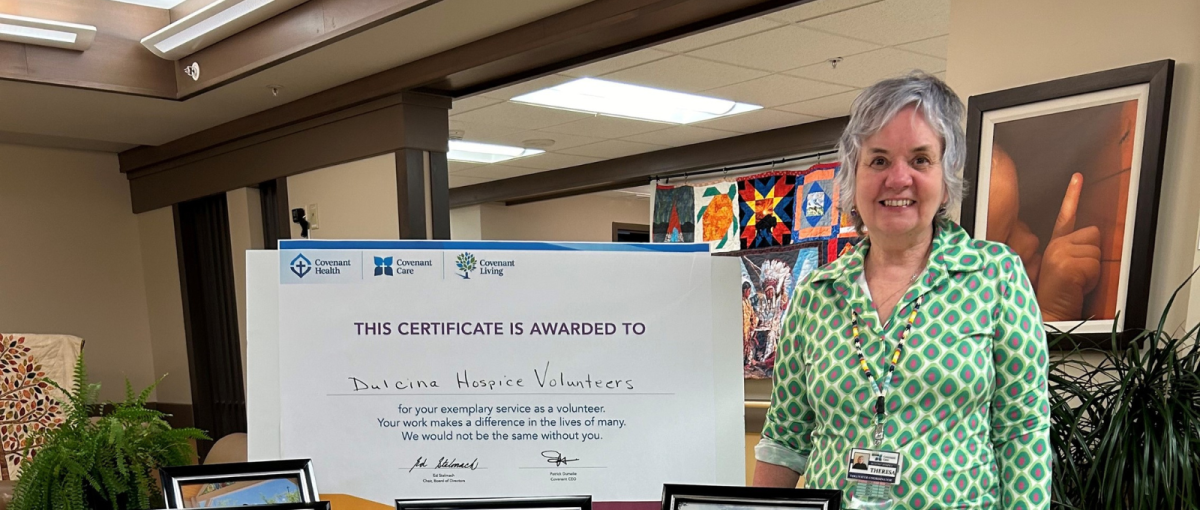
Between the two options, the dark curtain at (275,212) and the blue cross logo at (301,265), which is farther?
the dark curtain at (275,212)

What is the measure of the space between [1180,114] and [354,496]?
1805 millimetres

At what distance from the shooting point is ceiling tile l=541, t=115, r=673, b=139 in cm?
537

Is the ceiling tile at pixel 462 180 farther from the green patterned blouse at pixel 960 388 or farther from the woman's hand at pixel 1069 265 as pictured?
the green patterned blouse at pixel 960 388

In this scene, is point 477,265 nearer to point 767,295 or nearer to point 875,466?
point 875,466

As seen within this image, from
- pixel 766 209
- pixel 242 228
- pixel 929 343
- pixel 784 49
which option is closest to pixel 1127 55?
pixel 929 343

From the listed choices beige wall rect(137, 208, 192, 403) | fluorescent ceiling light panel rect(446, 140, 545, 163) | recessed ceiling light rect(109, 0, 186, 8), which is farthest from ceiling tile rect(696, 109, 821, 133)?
beige wall rect(137, 208, 192, 403)

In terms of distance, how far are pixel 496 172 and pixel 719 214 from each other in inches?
98.6

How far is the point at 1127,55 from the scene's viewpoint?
174 cm

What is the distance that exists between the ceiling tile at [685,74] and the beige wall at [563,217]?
5080 millimetres

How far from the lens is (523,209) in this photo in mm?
9586

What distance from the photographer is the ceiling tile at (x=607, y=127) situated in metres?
5.37

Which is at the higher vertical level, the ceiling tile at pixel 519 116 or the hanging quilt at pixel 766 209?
the ceiling tile at pixel 519 116

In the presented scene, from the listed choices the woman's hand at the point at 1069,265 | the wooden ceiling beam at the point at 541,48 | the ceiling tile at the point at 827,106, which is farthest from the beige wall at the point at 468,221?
the woman's hand at the point at 1069,265

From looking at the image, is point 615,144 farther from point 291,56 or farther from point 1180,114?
point 1180,114
